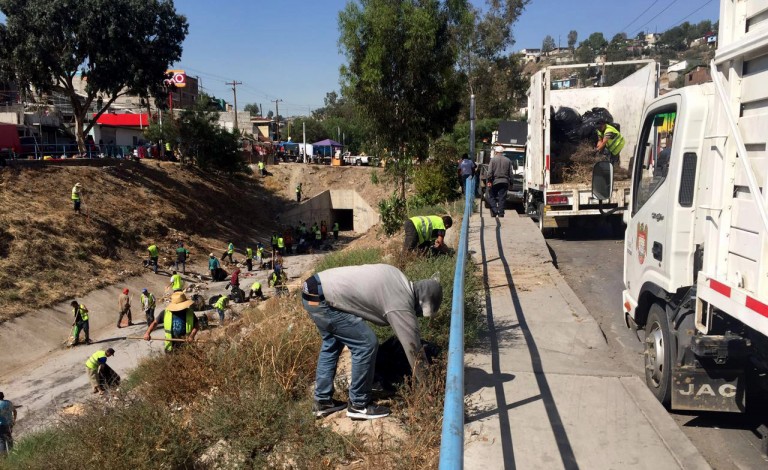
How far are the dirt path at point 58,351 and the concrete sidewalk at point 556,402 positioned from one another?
7.44 meters

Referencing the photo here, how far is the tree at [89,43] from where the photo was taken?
2752cm

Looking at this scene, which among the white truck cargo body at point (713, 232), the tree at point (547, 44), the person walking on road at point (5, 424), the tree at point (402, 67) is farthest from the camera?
the tree at point (547, 44)

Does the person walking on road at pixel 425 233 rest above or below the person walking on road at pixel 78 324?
above

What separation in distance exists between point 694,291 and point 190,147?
37.2 m

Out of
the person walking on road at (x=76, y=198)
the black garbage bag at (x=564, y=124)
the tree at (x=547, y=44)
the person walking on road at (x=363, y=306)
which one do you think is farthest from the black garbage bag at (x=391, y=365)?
the tree at (x=547, y=44)

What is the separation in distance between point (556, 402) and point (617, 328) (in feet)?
9.05

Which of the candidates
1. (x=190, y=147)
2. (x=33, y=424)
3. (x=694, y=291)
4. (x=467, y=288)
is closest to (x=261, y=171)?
(x=190, y=147)

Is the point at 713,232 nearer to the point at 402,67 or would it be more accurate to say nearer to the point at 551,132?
the point at 551,132

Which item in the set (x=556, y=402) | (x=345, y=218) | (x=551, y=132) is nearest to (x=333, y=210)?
(x=345, y=218)

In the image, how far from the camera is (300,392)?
521 centimetres

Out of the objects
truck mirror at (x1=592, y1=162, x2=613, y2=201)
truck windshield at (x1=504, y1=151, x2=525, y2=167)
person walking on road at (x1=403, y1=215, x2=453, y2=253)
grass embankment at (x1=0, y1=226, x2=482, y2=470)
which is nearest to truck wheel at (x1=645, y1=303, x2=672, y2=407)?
truck mirror at (x1=592, y1=162, x2=613, y2=201)

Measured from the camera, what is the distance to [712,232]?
157 inches

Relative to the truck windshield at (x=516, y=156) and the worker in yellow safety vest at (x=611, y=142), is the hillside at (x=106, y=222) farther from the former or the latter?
the worker in yellow safety vest at (x=611, y=142)

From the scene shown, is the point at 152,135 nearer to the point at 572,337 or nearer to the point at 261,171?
the point at 261,171
